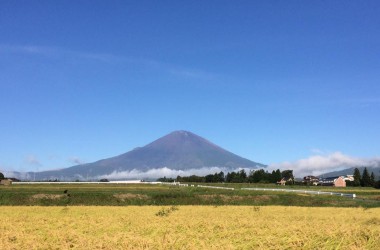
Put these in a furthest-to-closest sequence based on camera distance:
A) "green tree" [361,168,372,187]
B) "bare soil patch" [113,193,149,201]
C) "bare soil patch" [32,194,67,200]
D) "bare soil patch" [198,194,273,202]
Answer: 1. "green tree" [361,168,372,187]
2. "bare soil patch" [198,194,273,202]
3. "bare soil patch" [113,193,149,201]
4. "bare soil patch" [32,194,67,200]

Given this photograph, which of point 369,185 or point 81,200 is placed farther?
point 369,185

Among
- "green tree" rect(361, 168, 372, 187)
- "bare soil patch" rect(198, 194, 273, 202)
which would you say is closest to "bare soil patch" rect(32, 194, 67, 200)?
"bare soil patch" rect(198, 194, 273, 202)

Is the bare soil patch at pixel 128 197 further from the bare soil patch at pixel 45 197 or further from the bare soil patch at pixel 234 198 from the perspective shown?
the bare soil patch at pixel 234 198

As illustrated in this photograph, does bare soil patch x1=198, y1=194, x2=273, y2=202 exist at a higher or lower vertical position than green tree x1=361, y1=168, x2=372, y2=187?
lower

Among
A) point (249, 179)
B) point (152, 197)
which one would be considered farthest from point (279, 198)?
point (249, 179)

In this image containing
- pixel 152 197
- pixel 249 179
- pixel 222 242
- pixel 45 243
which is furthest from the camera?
pixel 249 179

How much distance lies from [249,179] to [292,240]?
18997 cm

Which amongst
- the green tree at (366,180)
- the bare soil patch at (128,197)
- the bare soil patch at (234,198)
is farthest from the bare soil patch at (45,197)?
the green tree at (366,180)

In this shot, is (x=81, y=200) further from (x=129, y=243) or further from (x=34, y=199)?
(x=129, y=243)

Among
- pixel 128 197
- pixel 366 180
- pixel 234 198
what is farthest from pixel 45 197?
pixel 366 180

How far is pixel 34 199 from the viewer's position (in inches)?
2078

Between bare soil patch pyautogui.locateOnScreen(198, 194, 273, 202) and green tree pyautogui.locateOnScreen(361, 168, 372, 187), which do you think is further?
green tree pyautogui.locateOnScreen(361, 168, 372, 187)

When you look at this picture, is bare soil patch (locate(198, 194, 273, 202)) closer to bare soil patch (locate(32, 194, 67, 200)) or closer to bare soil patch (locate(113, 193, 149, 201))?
bare soil patch (locate(113, 193, 149, 201))

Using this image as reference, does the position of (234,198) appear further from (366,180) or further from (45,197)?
(366,180)
